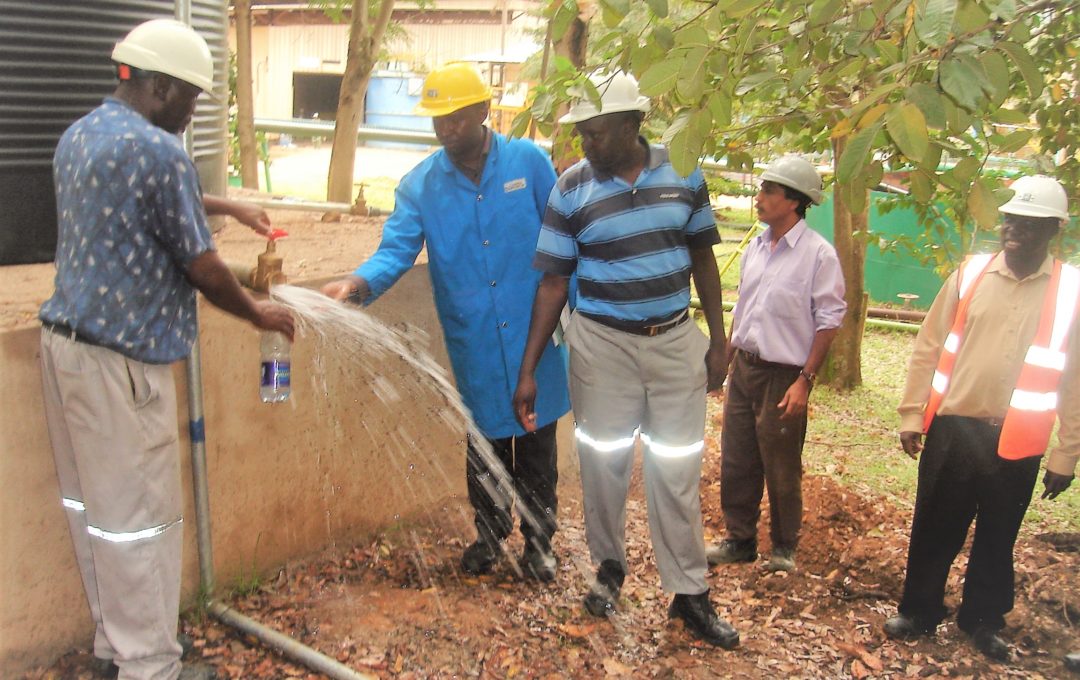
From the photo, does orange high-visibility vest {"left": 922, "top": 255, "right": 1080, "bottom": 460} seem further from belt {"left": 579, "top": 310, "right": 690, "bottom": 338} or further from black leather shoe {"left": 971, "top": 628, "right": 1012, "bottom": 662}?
belt {"left": 579, "top": 310, "right": 690, "bottom": 338}

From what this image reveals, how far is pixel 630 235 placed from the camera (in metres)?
3.69

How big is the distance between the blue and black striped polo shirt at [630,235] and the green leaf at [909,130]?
1.64m

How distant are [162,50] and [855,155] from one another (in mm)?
2076

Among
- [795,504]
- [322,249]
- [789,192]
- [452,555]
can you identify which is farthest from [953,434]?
[322,249]

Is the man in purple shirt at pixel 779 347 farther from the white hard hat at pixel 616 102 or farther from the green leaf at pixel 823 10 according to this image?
the green leaf at pixel 823 10

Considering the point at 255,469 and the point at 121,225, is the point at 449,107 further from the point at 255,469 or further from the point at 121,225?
the point at 255,469

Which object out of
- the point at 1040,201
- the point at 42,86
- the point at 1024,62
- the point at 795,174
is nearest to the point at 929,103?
the point at 1024,62

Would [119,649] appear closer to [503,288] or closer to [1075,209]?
[503,288]

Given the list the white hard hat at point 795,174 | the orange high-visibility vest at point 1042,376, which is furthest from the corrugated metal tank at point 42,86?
the orange high-visibility vest at point 1042,376

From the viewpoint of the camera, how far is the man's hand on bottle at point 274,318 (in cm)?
324

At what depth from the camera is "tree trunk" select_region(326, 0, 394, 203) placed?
6174 mm

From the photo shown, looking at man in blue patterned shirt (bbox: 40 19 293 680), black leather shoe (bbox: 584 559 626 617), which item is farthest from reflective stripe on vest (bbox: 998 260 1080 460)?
man in blue patterned shirt (bbox: 40 19 293 680)

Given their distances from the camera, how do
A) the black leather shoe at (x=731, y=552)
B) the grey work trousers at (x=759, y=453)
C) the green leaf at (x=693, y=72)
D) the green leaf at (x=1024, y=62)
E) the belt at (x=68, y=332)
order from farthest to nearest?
the black leather shoe at (x=731, y=552) < the grey work trousers at (x=759, y=453) < the belt at (x=68, y=332) < the green leaf at (x=693, y=72) < the green leaf at (x=1024, y=62)

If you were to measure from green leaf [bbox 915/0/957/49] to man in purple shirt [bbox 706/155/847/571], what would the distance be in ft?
7.89
